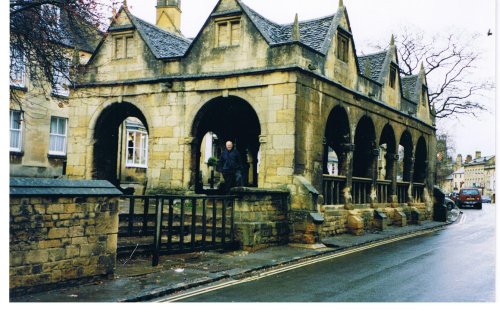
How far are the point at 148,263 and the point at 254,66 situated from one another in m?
6.65

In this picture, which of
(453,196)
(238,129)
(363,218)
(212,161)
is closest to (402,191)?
(363,218)

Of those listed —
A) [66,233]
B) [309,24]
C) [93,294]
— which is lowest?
[93,294]

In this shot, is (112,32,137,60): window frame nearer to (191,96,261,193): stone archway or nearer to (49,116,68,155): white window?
(191,96,261,193): stone archway

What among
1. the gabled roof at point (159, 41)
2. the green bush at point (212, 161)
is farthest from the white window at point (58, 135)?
the gabled roof at point (159, 41)

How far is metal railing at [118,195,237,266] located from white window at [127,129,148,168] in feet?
40.7

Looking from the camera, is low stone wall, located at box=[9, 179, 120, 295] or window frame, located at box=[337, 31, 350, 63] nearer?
low stone wall, located at box=[9, 179, 120, 295]

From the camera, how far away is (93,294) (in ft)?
23.2

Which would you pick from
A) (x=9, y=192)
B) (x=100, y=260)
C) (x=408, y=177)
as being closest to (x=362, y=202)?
(x=408, y=177)

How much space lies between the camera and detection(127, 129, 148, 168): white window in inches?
1080

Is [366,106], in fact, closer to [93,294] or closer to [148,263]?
[148,263]

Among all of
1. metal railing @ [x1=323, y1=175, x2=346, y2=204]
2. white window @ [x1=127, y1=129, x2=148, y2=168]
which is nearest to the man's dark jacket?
metal railing @ [x1=323, y1=175, x2=346, y2=204]

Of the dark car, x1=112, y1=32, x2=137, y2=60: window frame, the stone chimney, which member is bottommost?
the dark car

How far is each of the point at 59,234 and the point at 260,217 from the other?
5766 millimetres

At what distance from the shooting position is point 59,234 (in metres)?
7.25
